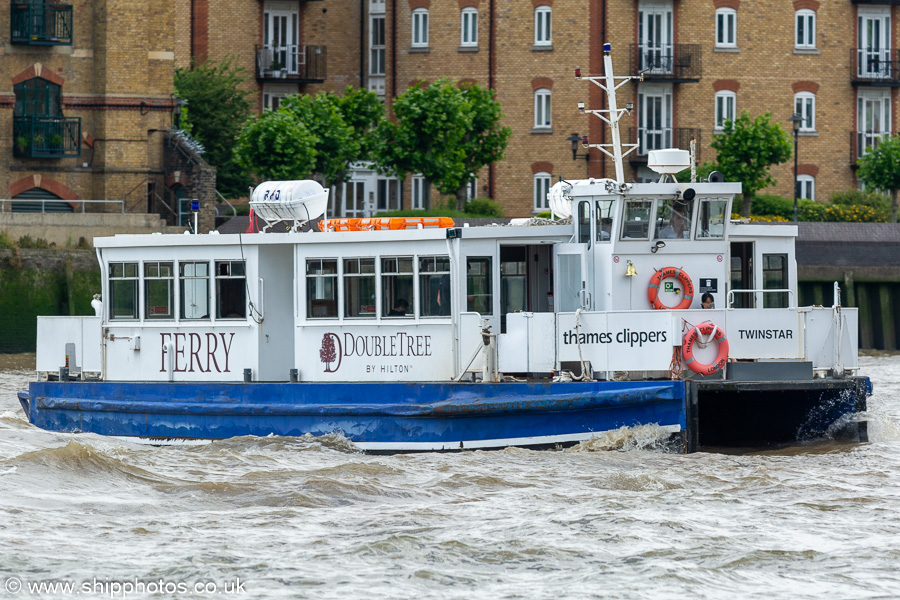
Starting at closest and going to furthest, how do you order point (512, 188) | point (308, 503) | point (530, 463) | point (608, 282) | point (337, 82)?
point (308, 503) → point (530, 463) → point (608, 282) → point (512, 188) → point (337, 82)

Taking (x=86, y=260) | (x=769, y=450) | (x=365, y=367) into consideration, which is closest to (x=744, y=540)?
(x=769, y=450)

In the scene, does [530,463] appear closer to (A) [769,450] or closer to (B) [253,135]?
(A) [769,450]

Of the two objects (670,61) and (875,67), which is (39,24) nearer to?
(670,61)

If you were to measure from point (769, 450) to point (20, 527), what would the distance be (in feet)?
30.2

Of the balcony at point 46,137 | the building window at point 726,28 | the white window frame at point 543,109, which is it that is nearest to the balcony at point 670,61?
the building window at point 726,28

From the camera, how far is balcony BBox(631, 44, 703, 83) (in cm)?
4969

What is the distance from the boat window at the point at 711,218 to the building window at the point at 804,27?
34337 millimetres

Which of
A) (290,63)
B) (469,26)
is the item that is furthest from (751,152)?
(290,63)

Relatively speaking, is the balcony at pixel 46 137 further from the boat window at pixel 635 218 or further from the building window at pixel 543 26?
the boat window at pixel 635 218

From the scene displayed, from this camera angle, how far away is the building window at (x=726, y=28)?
165 feet

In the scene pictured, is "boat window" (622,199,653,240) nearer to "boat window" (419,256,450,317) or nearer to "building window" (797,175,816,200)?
"boat window" (419,256,450,317)

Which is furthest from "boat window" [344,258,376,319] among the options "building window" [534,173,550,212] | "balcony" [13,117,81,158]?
"building window" [534,173,550,212]

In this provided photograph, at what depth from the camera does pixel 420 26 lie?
1993 inches

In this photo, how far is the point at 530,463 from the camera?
55.4ft
